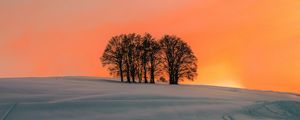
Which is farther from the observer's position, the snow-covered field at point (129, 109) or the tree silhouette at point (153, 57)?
the tree silhouette at point (153, 57)

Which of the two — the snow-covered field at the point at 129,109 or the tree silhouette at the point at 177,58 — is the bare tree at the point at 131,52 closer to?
the tree silhouette at the point at 177,58

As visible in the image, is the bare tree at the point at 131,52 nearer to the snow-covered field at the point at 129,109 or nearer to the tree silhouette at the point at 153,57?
the tree silhouette at the point at 153,57

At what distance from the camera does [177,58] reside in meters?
67.3

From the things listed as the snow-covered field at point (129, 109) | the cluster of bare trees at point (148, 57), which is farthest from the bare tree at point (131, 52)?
the snow-covered field at point (129, 109)

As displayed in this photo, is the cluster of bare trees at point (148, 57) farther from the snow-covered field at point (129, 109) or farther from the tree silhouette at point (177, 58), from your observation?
the snow-covered field at point (129, 109)

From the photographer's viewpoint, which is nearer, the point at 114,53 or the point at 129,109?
the point at 129,109

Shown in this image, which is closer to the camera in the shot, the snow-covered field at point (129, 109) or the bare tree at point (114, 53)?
the snow-covered field at point (129, 109)

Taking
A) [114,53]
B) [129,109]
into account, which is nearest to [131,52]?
[114,53]

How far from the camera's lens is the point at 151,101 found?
29703 millimetres

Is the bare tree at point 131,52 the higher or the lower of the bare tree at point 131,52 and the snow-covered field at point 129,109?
the higher

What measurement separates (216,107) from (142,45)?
40.6m

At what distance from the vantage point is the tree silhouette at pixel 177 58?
67.1m

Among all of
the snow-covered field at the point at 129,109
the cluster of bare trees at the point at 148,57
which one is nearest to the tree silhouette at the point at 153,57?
the cluster of bare trees at the point at 148,57

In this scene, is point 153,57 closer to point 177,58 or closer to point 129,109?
point 177,58
